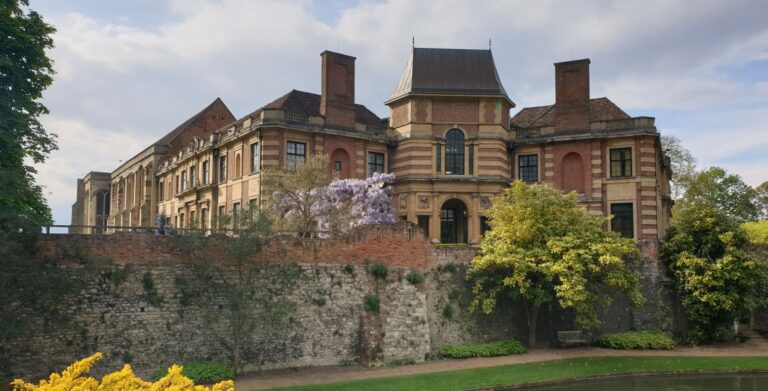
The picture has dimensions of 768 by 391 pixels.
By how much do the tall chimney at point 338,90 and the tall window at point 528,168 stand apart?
1105 cm

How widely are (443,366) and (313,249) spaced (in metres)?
6.52

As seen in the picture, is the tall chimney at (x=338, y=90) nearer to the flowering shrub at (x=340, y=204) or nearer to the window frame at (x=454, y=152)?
the flowering shrub at (x=340, y=204)

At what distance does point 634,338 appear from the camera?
27.7 meters

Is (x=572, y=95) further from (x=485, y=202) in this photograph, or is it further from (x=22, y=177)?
(x=22, y=177)

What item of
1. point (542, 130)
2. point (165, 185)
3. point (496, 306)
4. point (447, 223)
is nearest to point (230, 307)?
point (496, 306)

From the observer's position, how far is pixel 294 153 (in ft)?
117

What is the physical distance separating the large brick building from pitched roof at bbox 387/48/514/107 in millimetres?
73

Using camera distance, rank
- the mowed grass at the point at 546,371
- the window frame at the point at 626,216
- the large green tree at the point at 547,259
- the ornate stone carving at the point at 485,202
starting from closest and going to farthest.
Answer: the mowed grass at the point at 546,371, the large green tree at the point at 547,259, the window frame at the point at 626,216, the ornate stone carving at the point at 485,202

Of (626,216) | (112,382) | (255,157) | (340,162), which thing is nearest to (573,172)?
(626,216)

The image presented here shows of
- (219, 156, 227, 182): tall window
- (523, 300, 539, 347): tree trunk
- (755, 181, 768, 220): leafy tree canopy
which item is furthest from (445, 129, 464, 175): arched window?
(755, 181, 768, 220): leafy tree canopy

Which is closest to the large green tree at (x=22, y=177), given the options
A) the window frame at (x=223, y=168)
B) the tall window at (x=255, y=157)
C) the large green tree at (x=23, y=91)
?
the large green tree at (x=23, y=91)

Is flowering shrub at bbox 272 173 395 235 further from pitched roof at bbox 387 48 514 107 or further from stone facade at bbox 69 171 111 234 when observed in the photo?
stone facade at bbox 69 171 111 234

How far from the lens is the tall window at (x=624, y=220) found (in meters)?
36.9

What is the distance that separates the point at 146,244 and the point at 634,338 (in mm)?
20755
